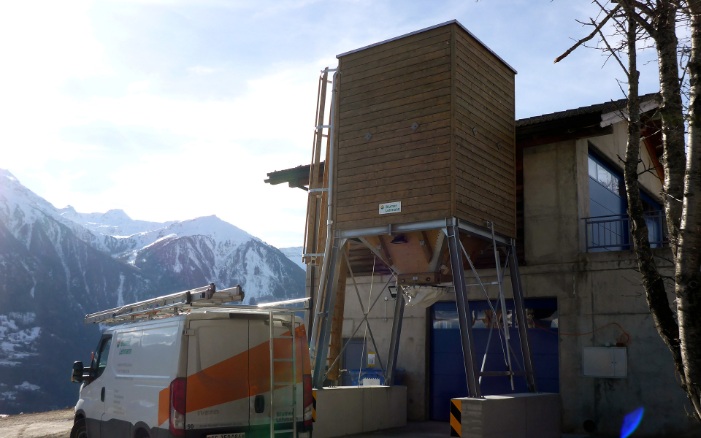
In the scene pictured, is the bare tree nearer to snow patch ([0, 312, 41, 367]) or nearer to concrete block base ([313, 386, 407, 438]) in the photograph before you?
concrete block base ([313, 386, 407, 438])

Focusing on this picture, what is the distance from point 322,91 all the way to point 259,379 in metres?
8.88

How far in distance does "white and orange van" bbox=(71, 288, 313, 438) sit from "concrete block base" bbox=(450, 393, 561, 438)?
2917 millimetres

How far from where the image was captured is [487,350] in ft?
52.9

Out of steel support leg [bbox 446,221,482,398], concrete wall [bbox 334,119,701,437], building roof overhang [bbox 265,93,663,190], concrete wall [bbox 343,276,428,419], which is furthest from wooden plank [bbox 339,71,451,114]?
concrete wall [bbox 343,276,428,419]

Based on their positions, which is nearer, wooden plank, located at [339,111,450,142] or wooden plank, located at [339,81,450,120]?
wooden plank, located at [339,111,450,142]

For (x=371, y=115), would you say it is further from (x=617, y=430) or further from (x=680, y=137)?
(x=680, y=137)

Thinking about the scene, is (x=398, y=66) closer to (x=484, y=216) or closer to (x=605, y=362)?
(x=484, y=216)

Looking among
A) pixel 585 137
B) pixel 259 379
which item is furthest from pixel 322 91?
pixel 259 379

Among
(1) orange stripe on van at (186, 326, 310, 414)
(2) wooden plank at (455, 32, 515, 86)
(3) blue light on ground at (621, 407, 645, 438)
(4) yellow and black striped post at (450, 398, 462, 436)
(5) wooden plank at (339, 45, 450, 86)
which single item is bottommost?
(3) blue light on ground at (621, 407, 645, 438)

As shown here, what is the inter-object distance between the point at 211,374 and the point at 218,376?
12 centimetres

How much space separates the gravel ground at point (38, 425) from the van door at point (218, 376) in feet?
29.7

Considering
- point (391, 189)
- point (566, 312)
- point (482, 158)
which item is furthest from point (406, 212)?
point (566, 312)

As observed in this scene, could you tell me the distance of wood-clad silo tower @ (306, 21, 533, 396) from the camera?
1433 centimetres

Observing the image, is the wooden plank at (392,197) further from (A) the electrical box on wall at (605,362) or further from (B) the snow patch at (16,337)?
(B) the snow patch at (16,337)
